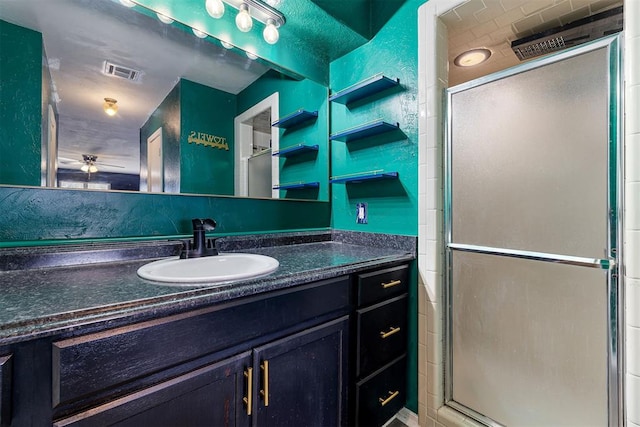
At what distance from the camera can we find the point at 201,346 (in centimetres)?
75

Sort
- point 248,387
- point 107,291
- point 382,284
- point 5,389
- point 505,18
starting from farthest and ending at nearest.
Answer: point 505,18 → point 382,284 → point 248,387 → point 107,291 → point 5,389

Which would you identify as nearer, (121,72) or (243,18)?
(121,72)

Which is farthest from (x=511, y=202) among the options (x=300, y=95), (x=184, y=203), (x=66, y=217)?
(x=66, y=217)

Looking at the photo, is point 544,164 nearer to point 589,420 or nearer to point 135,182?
point 589,420

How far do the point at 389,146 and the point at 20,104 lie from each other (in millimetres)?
1574

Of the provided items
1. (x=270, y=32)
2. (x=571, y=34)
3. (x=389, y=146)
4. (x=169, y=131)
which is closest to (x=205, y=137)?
(x=169, y=131)

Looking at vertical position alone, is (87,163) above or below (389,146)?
below

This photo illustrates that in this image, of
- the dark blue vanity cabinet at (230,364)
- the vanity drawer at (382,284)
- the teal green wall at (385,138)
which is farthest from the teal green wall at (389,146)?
the dark blue vanity cabinet at (230,364)

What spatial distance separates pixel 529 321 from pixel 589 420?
0.36 m

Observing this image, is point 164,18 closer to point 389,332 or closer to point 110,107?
point 110,107

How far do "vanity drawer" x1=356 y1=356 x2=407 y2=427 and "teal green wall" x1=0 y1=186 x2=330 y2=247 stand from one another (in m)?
0.95

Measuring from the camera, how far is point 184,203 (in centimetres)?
133

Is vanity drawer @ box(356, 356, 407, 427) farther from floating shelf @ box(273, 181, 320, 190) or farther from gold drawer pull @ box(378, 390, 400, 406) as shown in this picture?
floating shelf @ box(273, 181, 320, 190)

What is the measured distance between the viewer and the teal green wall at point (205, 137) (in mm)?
1344
